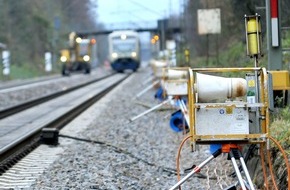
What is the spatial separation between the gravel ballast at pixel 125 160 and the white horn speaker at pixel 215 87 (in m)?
1.99

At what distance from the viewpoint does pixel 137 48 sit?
221 feet

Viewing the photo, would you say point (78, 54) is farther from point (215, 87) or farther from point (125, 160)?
point (215, 87)

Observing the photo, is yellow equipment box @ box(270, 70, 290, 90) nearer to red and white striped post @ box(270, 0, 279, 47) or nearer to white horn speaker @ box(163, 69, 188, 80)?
red and white striped post @ box(270, 0, 279, 47)

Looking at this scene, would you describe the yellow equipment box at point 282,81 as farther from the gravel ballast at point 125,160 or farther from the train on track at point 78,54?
the train on track at point 78,54

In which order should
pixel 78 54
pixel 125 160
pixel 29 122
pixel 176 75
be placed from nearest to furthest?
pixel 125 160 < pixel 176 75 < pixel 29 122 < pixel 78 54

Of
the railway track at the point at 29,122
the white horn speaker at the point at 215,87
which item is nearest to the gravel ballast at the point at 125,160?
the railway track at the point at 29,122

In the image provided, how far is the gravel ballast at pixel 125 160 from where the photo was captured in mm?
9133

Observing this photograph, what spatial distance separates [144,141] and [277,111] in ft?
13.0

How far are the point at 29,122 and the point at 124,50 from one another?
48.8 metres

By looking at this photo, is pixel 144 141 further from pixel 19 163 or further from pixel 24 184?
pixel 24 184

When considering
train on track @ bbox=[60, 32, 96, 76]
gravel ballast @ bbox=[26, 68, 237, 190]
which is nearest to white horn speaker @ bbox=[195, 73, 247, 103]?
gravel ballast @ bbox=[26, 68, 237, 190]

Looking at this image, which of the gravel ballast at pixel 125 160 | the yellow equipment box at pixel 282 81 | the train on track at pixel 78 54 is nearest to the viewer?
the gravel ballast at pixel 125 160

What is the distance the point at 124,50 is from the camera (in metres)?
66.9

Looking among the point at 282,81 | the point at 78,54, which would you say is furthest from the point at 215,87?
the point at 78,54
